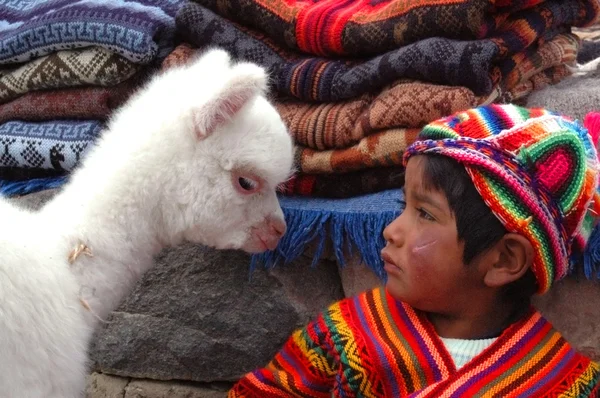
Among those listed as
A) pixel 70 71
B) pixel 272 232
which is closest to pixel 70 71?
pixel 70 71

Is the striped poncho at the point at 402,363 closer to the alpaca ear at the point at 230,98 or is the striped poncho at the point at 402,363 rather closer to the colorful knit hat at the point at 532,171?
the colorful knit hat at the point at 532,171

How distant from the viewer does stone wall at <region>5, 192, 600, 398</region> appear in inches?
69.7

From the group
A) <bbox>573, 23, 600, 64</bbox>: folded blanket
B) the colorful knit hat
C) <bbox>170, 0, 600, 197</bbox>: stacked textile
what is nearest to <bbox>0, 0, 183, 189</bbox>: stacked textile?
<bbox>170, 0, 600, 197</bbox>: stacked textile

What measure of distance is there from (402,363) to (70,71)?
125 centimetres

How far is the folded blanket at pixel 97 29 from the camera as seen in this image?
1.93 meters

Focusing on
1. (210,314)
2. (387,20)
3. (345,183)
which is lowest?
(210,314)

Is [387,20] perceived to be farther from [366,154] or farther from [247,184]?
[247,184]

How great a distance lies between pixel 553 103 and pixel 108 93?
1145mm

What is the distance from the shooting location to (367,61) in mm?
1686

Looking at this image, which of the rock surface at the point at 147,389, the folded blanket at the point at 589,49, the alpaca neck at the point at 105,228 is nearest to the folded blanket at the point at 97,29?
the alpaca neck at the point at 105,228

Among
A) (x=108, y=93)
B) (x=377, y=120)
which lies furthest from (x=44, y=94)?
(x=377, y=120)

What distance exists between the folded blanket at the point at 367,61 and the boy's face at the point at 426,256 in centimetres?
31

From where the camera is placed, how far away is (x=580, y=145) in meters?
1.21

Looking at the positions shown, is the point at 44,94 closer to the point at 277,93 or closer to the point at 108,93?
the point at 108,93
